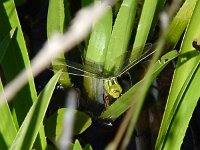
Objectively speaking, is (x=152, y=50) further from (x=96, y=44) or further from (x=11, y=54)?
(x=11, y=54)

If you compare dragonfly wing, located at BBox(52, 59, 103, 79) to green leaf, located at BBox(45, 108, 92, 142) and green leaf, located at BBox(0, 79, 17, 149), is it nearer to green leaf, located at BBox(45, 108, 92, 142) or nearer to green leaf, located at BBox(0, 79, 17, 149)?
green leaf, located at BBox(45, 108, 92, 142)

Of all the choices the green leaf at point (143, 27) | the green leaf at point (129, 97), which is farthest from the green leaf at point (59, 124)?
the green leaf at point (143, 27)

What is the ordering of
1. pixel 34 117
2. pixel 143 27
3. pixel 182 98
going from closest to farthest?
pixel 34 117 < pixel 182 98 < pixel 143 27

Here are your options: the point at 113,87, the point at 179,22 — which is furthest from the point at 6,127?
the point at 179,22

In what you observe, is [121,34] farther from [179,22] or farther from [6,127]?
[6,127]

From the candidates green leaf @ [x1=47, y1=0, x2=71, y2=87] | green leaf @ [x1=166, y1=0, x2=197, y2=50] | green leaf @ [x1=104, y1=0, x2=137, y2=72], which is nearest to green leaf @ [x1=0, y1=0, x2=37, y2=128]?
green leaf @ [x1=47, y1=0, x2=71, y2=87]

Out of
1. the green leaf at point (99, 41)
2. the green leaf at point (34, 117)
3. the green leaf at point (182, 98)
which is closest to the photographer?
the green leaf at point (34, 117)

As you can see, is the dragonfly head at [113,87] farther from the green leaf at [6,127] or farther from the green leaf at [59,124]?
the green leaf at [6,127]
